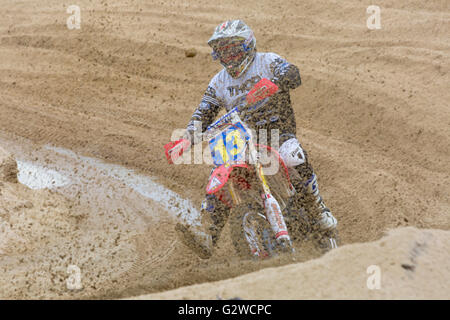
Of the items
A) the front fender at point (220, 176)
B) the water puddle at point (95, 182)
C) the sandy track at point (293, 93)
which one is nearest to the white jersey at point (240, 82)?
the front fender at point (220, 176)

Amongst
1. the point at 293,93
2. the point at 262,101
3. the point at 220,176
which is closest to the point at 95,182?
the point at 262,101

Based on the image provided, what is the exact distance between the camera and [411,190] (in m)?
6.31

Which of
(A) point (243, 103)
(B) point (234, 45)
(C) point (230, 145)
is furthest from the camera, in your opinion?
(A) point (243, 103)

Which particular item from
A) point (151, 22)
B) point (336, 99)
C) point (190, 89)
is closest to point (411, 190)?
point (336, 99)

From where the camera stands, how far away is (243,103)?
5105 millimetres

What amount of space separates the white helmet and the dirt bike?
55 cm

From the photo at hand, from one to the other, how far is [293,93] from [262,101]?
12.6 ft

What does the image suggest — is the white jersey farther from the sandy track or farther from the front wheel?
the sandy track

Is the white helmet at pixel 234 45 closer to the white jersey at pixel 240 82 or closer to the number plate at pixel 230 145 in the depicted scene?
the white jersey at pixel 240 82

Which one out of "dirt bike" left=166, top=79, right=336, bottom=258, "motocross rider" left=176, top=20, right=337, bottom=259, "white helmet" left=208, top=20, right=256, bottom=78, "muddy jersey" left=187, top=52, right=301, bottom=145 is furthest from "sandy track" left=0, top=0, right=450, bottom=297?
"white helmet" left=208, top=20, right=256, bottom=78

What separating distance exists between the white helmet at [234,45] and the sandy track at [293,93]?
175 centimetres

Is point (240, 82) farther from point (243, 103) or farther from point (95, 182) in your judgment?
point (95, 182)

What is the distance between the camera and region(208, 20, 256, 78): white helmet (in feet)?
16.1
